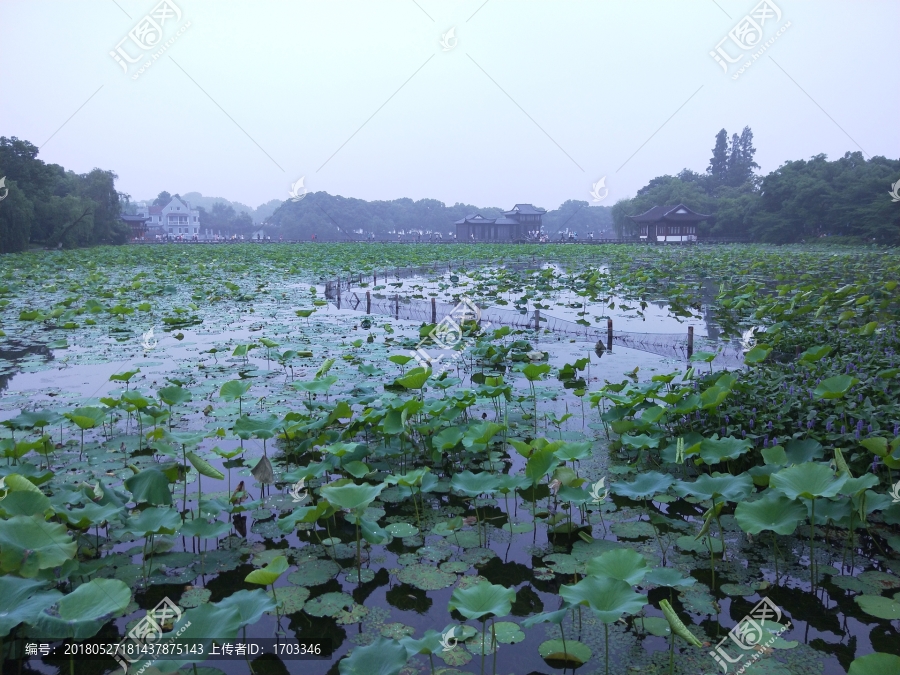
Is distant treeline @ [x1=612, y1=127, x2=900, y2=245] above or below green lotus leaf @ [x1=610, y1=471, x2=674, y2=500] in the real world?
above

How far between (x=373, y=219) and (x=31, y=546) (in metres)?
68.2

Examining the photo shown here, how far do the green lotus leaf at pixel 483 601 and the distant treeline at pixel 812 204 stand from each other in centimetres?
3363

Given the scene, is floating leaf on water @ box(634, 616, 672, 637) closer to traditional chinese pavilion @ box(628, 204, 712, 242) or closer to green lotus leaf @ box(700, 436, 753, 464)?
green lotus leaf @ box(700, 436, 753, 464)

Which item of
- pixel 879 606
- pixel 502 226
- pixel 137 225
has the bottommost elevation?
pixel 879 606

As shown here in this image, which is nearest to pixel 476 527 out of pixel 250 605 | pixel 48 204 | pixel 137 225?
pixel 250 605

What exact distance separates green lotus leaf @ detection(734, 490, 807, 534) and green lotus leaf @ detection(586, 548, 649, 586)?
0.57 m

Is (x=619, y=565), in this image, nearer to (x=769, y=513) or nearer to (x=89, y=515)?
(x=769, y=513)

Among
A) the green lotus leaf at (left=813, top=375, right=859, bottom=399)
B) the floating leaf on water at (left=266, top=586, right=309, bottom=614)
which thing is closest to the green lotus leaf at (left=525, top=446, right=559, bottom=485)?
the floating leaf on water at (left=266, top=586, right=309, bottom=614)

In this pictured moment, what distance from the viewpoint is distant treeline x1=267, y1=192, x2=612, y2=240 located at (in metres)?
62.1

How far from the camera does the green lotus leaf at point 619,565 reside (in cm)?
180

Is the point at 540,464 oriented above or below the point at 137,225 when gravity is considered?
below

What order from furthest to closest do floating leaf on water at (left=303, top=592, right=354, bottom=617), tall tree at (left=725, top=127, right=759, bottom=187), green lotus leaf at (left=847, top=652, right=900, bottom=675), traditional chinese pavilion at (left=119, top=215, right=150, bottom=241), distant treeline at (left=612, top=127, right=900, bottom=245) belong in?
tall tree at (left=725, top=127, right=759, bottom=187) → traditional chinese pavilion at (left=119, top=215, right=150, bottom=241) → distant treeline at (left=612, top=127, right=900, bottom=245) → floating leaf on water at (left=303, top=592, right=354, bottom=617) → green lotus leaf at (left=847, top=652, right=900, bottom=675)

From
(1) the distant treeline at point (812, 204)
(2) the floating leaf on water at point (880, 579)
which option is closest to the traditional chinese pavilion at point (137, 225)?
(1) the distant treeline at point (812, 204)

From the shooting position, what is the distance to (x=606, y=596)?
163 cm
